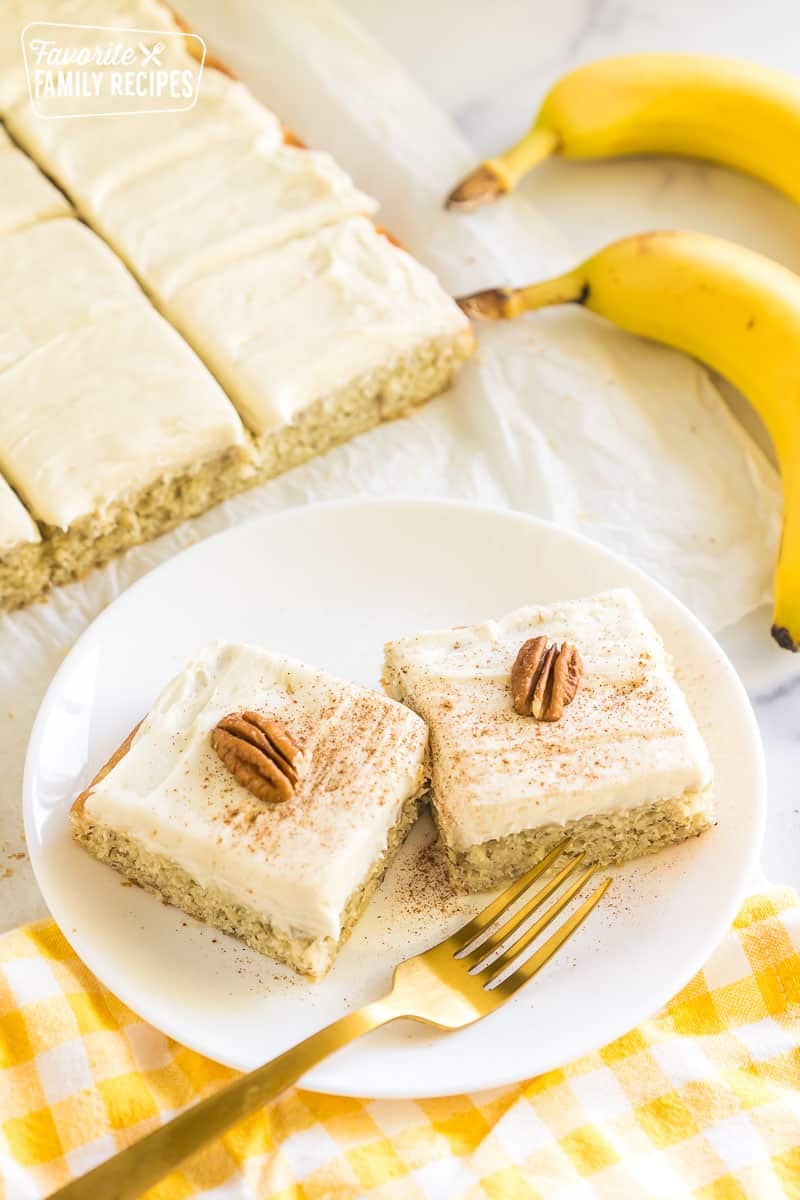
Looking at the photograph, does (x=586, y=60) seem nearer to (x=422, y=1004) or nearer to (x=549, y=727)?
(x=549, y=727)

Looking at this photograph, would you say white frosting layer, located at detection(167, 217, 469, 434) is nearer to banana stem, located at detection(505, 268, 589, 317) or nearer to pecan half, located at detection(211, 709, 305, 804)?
banana stem, located at detection(505, 268, 589, 317)

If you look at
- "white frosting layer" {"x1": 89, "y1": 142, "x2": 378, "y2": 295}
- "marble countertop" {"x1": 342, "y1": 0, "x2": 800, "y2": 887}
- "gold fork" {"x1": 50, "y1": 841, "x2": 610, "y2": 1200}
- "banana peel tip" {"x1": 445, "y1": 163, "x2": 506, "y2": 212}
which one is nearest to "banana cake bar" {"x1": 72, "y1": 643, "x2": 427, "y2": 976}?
"gold fork" {"x1": 50, "y1": 841, "x2": 610, "y2": 1200}

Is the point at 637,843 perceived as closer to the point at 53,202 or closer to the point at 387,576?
the point at 387,576

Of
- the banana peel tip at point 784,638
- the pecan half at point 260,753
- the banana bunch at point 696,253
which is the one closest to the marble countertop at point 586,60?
the banana bunch at point 696,253

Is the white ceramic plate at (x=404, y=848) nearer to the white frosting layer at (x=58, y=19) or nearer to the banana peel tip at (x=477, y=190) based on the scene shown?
the banana peel tip at (x=477, y=190)

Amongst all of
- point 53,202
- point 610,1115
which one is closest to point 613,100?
point 53,202

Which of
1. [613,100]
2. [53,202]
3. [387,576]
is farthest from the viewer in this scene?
[613,100]

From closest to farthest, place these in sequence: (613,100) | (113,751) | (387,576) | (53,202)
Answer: (113,751) < (387,576) < (53,202) < (613,100)
